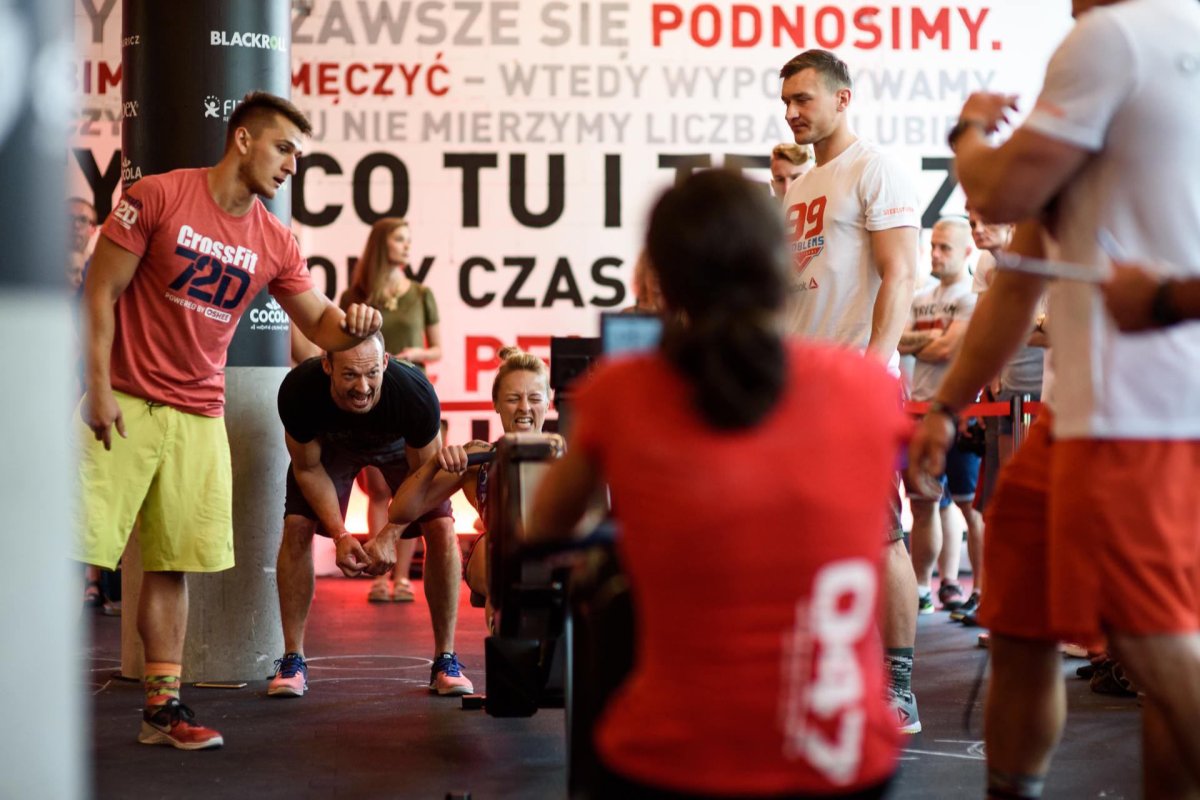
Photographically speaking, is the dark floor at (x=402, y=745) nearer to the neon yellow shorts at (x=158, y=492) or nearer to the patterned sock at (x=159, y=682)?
the patterned sock at (x=159, y=682)

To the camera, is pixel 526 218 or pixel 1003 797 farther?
pixel 526 218

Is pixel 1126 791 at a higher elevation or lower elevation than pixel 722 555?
lower

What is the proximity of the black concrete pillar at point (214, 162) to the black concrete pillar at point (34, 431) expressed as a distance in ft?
11.1

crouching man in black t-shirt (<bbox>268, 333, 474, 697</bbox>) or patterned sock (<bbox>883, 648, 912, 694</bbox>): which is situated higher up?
crouching man in black t-shirt (<bbox>268, 333, 474, 697</bbox>)

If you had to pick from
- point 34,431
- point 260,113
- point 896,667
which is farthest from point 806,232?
point 34,431

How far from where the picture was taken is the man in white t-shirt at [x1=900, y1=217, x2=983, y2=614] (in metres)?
6.82

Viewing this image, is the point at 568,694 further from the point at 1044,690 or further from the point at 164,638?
the point at 164,638

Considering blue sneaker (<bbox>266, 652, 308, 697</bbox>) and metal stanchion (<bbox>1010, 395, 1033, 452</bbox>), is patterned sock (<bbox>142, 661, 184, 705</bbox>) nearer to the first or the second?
blue sneaker (<bbox>266, 652, 308, 697</bbox>)

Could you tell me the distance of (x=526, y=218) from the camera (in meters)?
8.73

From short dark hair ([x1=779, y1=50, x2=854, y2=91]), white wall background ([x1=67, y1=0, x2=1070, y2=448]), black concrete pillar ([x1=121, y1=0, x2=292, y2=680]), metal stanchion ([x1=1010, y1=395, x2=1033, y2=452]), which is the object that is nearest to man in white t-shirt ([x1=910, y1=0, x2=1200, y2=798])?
short dark hair ([x1=779, y1=50, x2=854, y2=91])

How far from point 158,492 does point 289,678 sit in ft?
3.12

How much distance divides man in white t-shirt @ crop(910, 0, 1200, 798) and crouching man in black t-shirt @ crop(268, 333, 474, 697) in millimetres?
2877

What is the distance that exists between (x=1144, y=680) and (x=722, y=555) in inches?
32.8

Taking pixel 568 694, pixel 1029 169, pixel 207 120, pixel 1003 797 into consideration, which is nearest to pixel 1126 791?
pixel 1003 797
